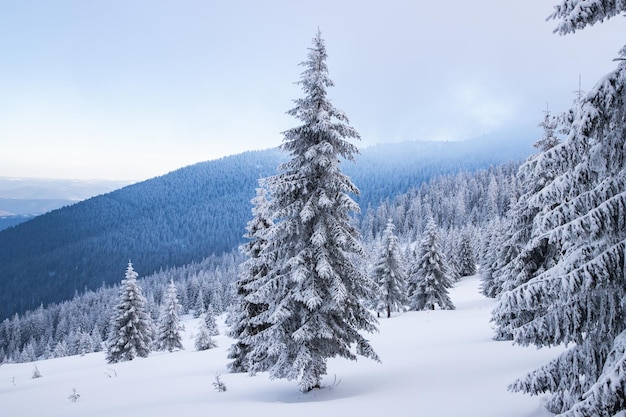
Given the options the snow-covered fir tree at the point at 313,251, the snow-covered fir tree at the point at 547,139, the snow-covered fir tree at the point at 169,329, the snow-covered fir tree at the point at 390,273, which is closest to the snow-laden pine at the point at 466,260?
the snow-covered fir tree at the point at 390,273

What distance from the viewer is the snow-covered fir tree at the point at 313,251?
12.2 m

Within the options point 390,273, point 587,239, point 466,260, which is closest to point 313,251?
point 587,239

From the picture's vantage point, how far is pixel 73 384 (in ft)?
69.0

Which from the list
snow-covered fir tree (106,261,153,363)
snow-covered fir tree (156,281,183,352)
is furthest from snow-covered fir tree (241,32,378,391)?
snow-covered fir tree (156,281,183,352)

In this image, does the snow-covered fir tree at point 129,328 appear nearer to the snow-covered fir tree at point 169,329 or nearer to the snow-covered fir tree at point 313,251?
the snow-covered fir tree at point 169,329

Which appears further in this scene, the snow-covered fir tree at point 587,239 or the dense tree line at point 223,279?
the dense tree line at point 223,279

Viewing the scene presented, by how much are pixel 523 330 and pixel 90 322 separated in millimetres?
136825

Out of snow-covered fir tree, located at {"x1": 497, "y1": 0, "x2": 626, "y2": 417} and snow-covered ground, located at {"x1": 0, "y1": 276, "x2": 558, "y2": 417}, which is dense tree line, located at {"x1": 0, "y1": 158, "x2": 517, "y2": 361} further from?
snow-covered fir tree, located at {"x1": 497, "y1": 0, "x2": 626, "y2": 417}

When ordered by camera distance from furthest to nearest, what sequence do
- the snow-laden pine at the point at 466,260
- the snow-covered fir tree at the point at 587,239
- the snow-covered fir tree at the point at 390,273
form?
the snow-laden pine at the point at 466,260
the snow-covered fir tree at the point at 390,273
the snow-covered fir tree at the point at 587,239

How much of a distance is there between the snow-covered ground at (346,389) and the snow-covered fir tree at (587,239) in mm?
2197

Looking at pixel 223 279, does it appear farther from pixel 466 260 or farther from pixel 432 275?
pixel 432 275

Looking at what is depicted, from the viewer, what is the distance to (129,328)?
126 ft

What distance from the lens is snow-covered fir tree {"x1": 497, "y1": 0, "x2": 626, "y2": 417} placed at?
16.0 ft

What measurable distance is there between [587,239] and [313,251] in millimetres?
8261
